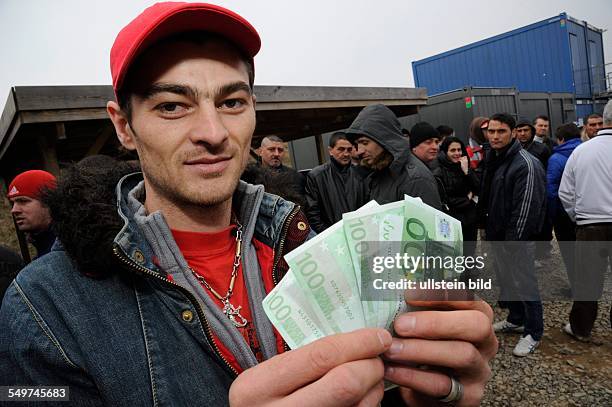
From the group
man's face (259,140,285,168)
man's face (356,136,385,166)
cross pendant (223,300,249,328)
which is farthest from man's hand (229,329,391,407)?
man's face (259,140,285,168)

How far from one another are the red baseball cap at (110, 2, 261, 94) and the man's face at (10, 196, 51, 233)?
2.01m

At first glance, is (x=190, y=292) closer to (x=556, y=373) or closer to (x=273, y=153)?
(x=556, y=373)

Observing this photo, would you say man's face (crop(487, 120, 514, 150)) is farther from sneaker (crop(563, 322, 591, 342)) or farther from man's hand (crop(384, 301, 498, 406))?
man's hand (crop(384, 301, 498, 406))

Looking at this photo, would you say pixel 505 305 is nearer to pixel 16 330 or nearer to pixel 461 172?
pixel 461 172

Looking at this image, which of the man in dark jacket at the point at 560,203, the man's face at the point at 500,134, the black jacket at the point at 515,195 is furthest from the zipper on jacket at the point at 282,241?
the man in dark jacket at the point at 560,203

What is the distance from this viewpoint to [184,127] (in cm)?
113

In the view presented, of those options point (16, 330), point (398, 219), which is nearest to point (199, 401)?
point (16, 330)

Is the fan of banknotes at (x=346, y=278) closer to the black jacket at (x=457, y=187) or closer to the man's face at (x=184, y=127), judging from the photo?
the man's face at (x=184, y=127)

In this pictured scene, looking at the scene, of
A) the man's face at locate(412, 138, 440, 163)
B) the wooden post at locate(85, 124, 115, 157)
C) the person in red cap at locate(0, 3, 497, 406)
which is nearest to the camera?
the person in red cap at locate(0, 3, 497, 406)

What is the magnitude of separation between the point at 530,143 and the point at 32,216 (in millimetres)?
6509

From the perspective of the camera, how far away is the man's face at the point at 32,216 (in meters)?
2.62

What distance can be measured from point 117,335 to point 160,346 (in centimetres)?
11

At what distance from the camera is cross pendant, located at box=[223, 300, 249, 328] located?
3.65ft

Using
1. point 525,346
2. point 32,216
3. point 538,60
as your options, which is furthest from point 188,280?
point 538,60
